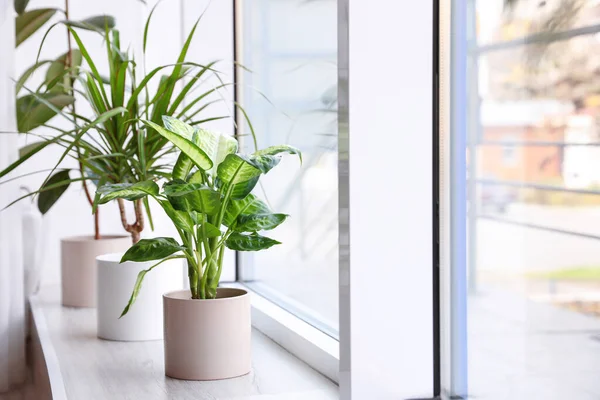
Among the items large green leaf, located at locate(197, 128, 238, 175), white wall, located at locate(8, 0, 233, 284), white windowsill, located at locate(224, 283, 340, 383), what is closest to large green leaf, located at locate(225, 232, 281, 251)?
large green leaf, located at locate(197, 128, 238, 175)

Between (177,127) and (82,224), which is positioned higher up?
(177,127)

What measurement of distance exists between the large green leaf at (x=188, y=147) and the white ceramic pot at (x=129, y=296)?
1.31ft

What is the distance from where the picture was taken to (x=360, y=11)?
0.97 m

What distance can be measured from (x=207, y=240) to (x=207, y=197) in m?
0.10

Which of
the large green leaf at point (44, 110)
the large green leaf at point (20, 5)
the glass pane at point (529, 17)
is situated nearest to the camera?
the glass pane at point (529, 17)

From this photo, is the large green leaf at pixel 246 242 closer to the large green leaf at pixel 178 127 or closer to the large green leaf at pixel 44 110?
the large green leaf at pixel 178 127

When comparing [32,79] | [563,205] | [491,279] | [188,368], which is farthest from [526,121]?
[32,79]

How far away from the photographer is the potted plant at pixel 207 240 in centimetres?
108

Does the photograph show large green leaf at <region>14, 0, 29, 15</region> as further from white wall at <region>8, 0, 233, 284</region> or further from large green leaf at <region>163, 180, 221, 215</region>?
large green leaf at <region>163, 180, 221, 215</region>

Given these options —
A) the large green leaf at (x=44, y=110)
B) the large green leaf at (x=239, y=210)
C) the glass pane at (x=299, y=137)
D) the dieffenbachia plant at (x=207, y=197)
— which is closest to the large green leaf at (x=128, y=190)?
the dieffenbachia plant at (x=207, y=197)

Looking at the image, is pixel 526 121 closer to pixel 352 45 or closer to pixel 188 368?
pixel 352 45

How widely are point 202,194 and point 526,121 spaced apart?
0.45 m

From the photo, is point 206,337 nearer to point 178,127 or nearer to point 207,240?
point 207,240

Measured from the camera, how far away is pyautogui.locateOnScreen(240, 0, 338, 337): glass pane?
1542 millimetres
